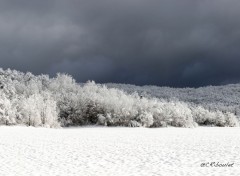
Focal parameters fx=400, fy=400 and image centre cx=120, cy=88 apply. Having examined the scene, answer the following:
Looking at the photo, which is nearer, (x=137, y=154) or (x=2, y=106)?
(x=137, y=154)

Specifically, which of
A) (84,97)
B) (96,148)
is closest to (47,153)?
(96,148)

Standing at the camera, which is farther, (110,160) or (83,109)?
(83,109)

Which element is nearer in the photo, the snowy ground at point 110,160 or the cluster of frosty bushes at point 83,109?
the snowy ground at point 110,160

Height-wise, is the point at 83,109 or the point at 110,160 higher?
the point at 83,109

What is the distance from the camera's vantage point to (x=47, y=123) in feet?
176

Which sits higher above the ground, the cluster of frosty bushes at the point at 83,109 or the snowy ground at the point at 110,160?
the cluster of frosty bushes at the point at 83,109

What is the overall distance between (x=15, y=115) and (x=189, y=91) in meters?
85.4

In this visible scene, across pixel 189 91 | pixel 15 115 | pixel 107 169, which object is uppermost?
pixel 189 91

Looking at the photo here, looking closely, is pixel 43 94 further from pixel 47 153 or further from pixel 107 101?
pixel 47 153

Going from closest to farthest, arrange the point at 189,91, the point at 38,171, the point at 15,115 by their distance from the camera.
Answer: the point at 38,171 < the point at 15,115 < the point at 189,91

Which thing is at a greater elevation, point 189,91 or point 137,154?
point 189,91

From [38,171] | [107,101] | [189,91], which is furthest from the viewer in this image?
[189,91]

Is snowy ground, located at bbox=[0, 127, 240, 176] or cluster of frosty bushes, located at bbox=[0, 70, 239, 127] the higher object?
cluster of frosty bushes, located at bbox=[0, 70, 239, 127]

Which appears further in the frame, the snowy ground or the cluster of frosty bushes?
the cluster of frosty bushes
